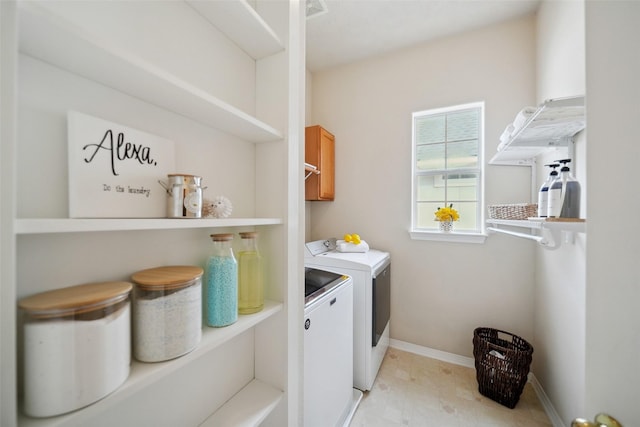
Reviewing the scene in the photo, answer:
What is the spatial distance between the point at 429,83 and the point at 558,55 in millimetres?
962

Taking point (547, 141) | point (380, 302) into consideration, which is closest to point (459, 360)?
point (380, 302)

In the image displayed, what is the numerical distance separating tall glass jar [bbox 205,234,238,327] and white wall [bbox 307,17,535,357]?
202 cm

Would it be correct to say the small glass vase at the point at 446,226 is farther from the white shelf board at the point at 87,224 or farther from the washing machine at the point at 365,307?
the white shelf board at the point at 87,224

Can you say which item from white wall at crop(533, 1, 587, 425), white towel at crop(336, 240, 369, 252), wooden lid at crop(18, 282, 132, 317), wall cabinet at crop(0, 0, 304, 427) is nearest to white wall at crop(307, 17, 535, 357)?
white wall at crop(533, 1, 587, 425)

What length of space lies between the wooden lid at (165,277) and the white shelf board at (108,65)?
484 millimetres

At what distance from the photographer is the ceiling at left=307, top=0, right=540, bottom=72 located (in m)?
1.94

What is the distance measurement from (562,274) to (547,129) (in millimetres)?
915

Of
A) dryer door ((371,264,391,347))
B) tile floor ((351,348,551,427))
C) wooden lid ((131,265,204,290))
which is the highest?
wooden lid ((131,265,204,290))

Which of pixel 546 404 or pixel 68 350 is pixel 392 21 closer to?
pixel 68 350

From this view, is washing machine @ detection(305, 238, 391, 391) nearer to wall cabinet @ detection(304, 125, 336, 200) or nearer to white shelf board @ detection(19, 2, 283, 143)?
wall cabinet @ detection(304, 125, 336, 200)

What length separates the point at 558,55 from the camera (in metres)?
1.60

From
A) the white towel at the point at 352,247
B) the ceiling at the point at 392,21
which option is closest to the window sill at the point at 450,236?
the white towel at the point at 352,247

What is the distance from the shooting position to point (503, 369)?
1751mm

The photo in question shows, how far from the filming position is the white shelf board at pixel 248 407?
86cm
